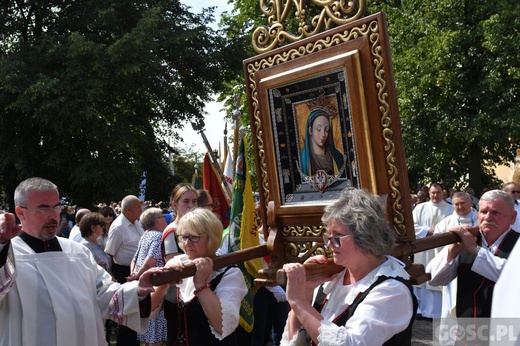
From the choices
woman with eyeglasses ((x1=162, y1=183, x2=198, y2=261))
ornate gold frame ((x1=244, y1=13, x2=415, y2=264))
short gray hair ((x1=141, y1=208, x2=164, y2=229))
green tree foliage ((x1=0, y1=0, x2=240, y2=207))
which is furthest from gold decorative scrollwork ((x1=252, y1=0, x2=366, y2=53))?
green tree foliage ((x1=0, y1=0, x2=240, y2=207))

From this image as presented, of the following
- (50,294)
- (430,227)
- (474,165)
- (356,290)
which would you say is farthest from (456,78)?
(356,290)

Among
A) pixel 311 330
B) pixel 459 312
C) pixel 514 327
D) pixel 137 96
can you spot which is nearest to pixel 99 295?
pixel 311 330

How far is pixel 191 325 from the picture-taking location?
4.00 meters

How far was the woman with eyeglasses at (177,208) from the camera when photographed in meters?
5.88

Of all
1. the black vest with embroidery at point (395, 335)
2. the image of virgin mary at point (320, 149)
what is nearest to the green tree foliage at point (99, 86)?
the image of virgin mary at point (320, 149)

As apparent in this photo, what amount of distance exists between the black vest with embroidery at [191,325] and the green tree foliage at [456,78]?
55.1ft

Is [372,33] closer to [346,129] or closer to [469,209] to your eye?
[346,129]

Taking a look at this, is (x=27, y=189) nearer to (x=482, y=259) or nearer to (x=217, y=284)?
(x=217, y=284)

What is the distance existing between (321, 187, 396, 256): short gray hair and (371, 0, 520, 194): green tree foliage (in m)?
17.1

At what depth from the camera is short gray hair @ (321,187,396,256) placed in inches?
119

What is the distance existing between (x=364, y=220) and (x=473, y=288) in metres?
1.62

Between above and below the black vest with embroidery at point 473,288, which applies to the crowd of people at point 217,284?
above

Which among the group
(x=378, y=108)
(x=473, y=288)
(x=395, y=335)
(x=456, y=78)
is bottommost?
(x=473, y=288)

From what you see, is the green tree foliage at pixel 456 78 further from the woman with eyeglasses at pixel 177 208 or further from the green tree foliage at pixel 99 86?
the woman with eyeglasses at pixel 177 208
